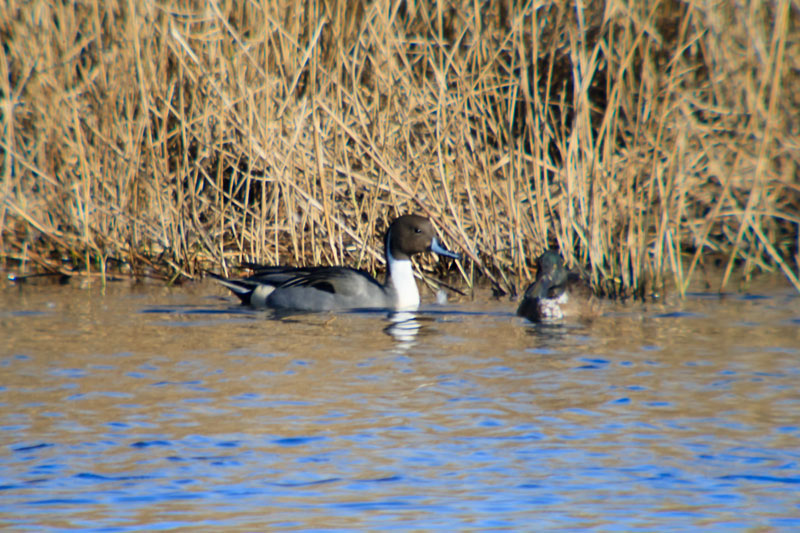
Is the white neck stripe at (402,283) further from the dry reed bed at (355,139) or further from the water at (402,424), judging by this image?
the water at (402,424)

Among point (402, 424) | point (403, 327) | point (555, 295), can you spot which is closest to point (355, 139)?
point (403, 327)

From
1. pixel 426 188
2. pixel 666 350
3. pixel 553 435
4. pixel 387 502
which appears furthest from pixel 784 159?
pixel 387 502

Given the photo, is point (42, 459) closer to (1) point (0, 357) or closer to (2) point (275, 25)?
(1) point (0, 357)

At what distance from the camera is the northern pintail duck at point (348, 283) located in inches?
332

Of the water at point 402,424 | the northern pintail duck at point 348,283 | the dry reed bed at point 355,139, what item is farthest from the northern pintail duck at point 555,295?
the northern pintail duck at point 348,283

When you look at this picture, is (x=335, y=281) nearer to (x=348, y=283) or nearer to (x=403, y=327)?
(x=348, y=283)

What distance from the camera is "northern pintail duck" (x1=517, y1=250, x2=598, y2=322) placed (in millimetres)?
7703

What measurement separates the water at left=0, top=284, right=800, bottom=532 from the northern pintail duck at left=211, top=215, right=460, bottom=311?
0.67 m

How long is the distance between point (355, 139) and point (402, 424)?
4360mm

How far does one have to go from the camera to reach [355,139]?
8820 millimetres

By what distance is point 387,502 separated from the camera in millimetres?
3732

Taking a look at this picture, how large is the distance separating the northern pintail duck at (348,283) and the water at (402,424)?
2.20 feet

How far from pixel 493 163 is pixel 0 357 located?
16.0 ft

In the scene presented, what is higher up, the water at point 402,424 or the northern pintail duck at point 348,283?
the northern pintail duck at point 348,283
